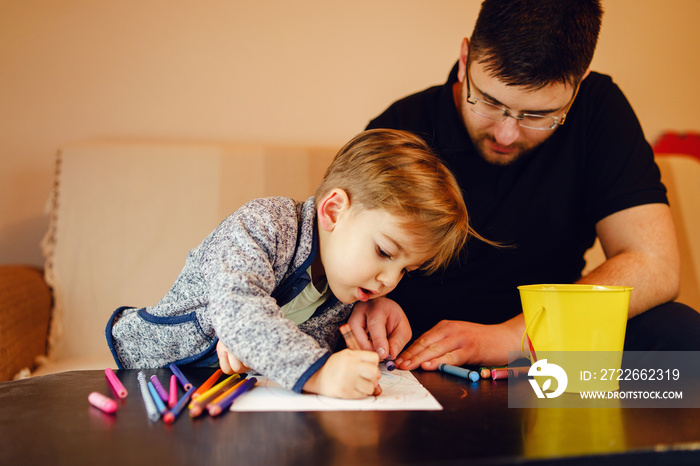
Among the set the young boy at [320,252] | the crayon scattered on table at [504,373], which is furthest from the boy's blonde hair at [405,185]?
the crayon scattered on table at [504,373]

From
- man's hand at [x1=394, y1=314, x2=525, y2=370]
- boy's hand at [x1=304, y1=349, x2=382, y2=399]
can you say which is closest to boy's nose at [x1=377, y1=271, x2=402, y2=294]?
man's hand at [x1=394, y1=314, x2=525, y2=370]

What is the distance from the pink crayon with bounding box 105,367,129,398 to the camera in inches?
25.8

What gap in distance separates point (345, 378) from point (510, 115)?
28.0 inches

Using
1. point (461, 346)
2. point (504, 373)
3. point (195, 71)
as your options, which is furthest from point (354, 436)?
point (195, 71)

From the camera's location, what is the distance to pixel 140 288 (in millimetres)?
1506

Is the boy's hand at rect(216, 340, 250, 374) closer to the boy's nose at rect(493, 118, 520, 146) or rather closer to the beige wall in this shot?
the boy's nose at rect(493, 118, 520, 146)

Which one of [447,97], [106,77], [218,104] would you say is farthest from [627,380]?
[106,77]

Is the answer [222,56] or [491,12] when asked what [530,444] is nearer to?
[491,12]

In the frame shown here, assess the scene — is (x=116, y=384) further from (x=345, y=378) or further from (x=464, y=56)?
(x=464, y=56)

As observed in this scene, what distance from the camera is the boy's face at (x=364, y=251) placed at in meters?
0.86

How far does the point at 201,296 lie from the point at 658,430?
0.70 m

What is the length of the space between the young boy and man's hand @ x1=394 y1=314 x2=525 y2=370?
116 millimetres

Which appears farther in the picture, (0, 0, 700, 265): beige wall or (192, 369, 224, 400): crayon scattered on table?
(0, 0, 700, 265): beige wall

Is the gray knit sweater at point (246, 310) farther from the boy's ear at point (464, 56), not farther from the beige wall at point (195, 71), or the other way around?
the beige wall at point (195, 71)
